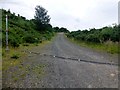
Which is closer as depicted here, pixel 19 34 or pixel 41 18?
pixel 19 34

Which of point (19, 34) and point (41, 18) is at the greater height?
point (41, 18)

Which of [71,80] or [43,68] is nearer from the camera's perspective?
[71,80]

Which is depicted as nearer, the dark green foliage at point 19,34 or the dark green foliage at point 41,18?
the dark green foliage at point 19,34

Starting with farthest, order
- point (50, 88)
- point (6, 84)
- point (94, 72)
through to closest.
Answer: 1. point (94, 72)
2. point (6, 84)
3. point (50, 88)

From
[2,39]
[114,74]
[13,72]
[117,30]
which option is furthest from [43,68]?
[117,30]

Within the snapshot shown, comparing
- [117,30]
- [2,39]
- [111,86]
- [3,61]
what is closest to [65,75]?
[111,86]

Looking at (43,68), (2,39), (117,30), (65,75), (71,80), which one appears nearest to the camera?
(71,80)

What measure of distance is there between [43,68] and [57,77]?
58.1 inches

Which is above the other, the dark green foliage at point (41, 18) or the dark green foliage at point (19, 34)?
the dark green foliage at point (41, 18)

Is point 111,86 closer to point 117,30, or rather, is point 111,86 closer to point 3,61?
point 3,61

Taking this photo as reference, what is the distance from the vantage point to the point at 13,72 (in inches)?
283

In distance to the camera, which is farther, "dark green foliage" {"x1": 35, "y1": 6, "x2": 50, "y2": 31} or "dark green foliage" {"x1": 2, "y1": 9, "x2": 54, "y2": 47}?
"dark green foliage" {"x1": 35, "y1": 6, "x2": 50, "y2": 31}

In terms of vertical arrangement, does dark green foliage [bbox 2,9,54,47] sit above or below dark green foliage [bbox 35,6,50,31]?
below

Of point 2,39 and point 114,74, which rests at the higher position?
point 2,39
